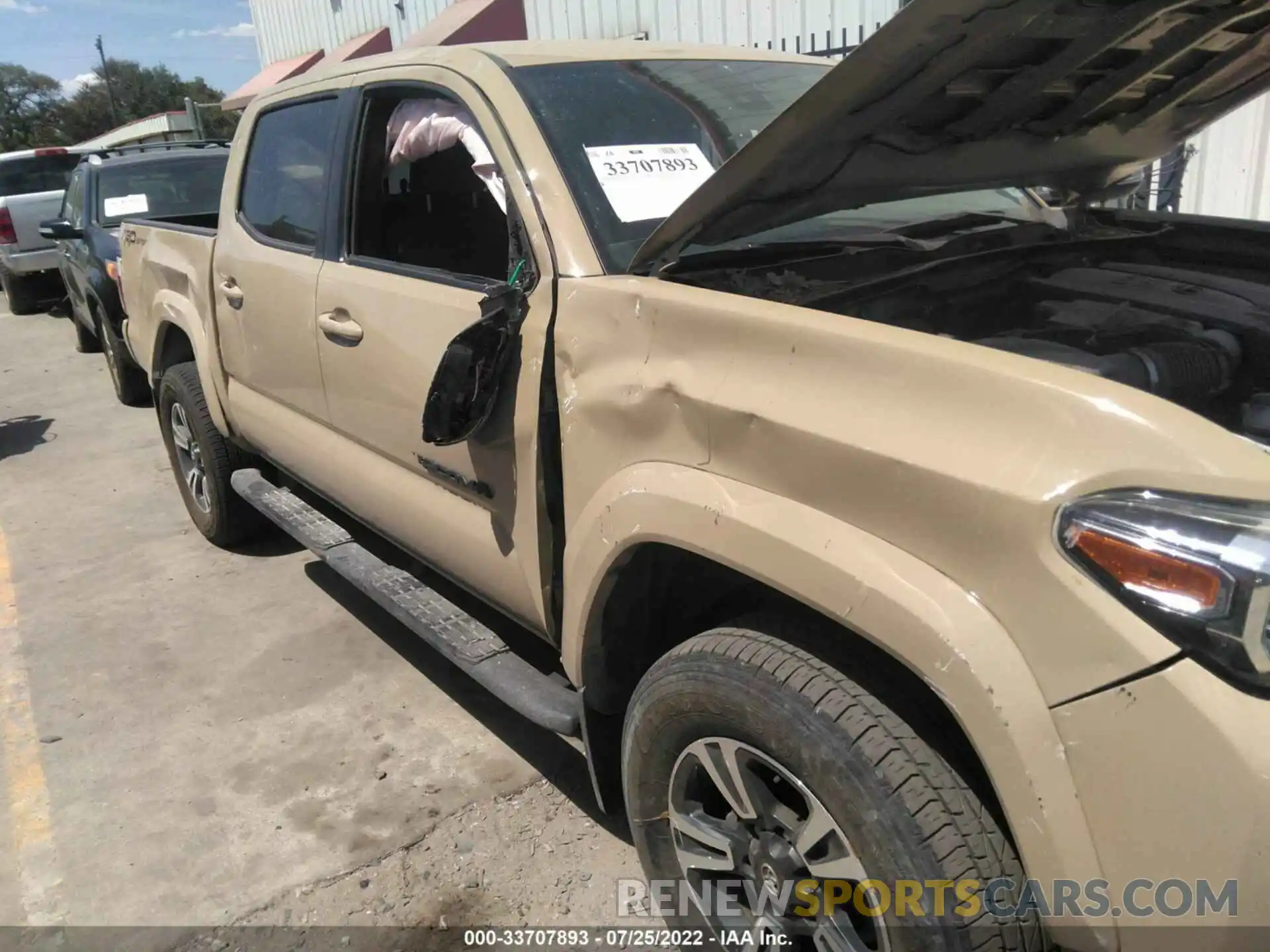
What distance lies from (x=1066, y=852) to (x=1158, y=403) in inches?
24.1

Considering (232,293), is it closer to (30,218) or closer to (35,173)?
(30,218)

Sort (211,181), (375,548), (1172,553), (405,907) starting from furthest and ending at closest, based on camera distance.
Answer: (211,181) → (375,548) → (405,907) → (1172,553)

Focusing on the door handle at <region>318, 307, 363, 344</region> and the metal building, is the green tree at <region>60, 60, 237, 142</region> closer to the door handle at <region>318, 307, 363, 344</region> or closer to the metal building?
the metal building

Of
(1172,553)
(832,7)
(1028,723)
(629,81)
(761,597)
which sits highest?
(832,7)

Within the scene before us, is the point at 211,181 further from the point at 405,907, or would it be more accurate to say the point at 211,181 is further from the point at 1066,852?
the point at 1066,852

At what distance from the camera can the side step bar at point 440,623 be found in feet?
7.81

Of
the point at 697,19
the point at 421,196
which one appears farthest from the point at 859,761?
the point at 697,19

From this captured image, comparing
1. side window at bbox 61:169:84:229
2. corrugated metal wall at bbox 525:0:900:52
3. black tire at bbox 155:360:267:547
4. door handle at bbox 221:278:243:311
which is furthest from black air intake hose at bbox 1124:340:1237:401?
side window at bbox 61:169:84:229

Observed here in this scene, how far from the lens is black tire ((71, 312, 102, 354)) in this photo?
10.2 meters

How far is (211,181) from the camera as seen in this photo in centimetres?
827

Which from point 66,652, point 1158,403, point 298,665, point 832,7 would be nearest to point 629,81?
point 1158,403

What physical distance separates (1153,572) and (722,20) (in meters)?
9.28

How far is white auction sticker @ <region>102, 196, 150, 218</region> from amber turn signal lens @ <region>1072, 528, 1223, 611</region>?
8.25 metres

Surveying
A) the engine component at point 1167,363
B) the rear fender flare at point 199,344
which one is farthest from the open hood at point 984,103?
the rear fender flare at point 199,344
